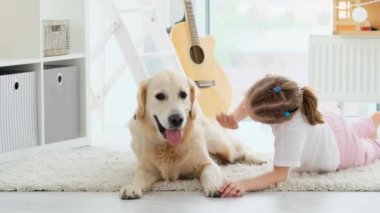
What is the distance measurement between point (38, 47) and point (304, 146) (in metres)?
1.49

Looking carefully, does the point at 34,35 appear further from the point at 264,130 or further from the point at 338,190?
the point at 338,190

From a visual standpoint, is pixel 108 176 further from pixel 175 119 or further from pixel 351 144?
pixel 351 144

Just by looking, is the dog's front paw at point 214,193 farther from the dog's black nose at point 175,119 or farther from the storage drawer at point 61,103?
the storage drawer at point 61,103

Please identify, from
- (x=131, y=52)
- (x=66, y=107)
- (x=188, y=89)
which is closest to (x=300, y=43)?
(x=131, y=52)

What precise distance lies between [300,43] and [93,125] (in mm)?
1436

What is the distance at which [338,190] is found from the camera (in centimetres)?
252

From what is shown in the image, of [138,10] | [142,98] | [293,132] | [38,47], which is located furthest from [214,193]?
[138,10]

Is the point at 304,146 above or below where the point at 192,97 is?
below

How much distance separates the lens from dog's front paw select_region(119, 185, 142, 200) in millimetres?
2410

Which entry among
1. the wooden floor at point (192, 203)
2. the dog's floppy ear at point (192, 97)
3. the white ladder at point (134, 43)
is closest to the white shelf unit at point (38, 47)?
the white ladder at point (134, 43)

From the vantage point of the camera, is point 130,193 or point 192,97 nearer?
point 130,193

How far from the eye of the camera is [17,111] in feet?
11.1

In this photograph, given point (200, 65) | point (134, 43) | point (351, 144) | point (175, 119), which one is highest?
point (134, 43)

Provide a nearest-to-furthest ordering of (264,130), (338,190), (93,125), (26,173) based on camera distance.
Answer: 1. (338,190)
2. (26,173)
3. (264,130)
4. (93,125)
